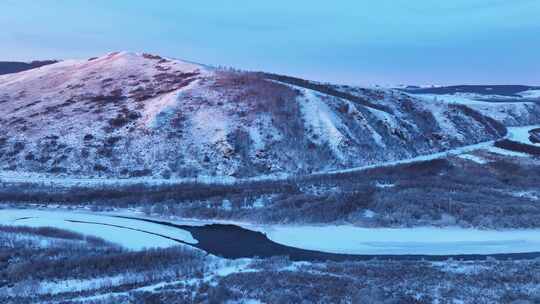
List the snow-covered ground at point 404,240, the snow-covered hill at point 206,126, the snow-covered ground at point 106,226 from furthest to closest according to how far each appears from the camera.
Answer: the snow-covered hill at point 206,126, the snow-covered ground at point 106,226, the snow-covered ground at point 404,240

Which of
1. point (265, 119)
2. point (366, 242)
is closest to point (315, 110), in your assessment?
point (265, 119)

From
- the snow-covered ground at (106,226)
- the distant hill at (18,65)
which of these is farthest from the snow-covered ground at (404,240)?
the distant hill at (18,65)

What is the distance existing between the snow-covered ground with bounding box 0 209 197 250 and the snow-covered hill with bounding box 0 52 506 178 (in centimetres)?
1224

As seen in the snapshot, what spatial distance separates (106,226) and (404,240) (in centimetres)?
1868

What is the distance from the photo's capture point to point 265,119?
5744cm

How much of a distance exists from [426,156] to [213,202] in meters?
28.6

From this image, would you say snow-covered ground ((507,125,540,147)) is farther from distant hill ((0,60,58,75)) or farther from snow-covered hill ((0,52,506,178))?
distant hill ((0,60,58,75))

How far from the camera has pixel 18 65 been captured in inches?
5738

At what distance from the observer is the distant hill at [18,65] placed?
135750 millimetres

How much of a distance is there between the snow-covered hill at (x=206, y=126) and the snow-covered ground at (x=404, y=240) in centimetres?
1709

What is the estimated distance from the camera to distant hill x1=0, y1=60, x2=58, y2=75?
136 metres

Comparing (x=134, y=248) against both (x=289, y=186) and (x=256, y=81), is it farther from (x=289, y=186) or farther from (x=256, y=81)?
(x=256, y=81)

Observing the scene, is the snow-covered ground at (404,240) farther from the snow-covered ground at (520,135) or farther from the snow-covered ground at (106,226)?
the snow-covered ground at (520,135)

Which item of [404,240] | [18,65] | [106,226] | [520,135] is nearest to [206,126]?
[106,226]
